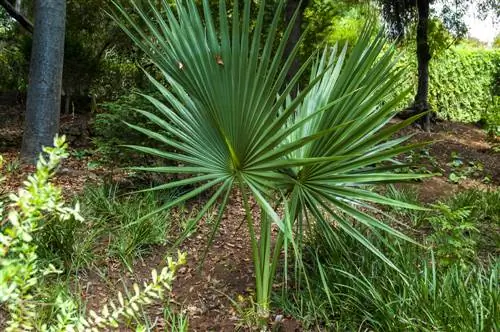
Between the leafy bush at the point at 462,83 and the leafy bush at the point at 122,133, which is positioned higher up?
the leafy bush at the point at 462,83

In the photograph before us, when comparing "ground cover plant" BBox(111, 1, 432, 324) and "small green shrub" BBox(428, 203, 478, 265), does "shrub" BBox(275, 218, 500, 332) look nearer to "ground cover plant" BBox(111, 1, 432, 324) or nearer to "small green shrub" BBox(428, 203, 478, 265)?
"small green shrub" BBox(428, 203, 478, 265)

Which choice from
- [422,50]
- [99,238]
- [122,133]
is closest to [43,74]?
[122,133]

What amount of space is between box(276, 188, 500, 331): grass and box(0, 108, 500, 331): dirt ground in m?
0.25


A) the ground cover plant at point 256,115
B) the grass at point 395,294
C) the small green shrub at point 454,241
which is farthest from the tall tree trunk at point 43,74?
the small green shrub at point 454,241

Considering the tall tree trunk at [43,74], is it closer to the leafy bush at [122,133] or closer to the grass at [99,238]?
the leafy bush at [122,133]

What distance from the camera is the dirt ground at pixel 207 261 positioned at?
3.01m

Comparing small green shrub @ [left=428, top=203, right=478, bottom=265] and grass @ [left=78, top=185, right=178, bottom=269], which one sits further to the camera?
grass @ [left=78, top=185, right=178, bottom=269]

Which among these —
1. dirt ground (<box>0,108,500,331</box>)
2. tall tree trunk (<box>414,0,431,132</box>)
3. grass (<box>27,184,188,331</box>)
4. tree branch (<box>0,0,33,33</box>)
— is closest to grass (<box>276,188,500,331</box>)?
dirt ground (<box>0,108,500,331</box>)

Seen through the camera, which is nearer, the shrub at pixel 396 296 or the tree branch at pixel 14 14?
the shrub at pixel 396 296

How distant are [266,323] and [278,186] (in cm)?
87

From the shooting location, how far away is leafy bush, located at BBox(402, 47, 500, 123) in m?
13.3

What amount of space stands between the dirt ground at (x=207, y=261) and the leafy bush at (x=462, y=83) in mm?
7307

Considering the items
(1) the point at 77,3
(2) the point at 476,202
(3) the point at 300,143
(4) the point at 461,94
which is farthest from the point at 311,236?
(4) the point at 461,94

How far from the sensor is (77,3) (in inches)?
334
